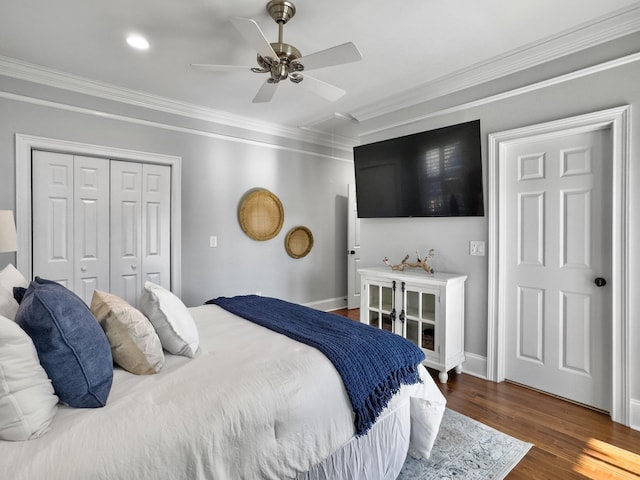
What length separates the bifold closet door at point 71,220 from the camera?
2.86 meters

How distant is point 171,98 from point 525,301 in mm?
3756

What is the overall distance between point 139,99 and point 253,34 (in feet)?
6.83

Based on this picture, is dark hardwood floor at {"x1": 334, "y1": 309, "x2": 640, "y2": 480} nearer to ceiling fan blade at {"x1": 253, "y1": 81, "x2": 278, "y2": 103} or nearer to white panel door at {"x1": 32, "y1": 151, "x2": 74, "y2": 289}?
ceiling fan blade at {"x1": 253, "y1": 81, "x2": 278, "y2": 103}

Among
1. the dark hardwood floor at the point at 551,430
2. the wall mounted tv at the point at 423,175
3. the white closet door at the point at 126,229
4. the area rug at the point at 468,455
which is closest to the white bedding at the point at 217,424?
the area rug at the point at 468,455

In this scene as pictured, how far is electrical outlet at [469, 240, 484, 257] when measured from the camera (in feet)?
9.38

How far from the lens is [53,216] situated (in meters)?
2.92

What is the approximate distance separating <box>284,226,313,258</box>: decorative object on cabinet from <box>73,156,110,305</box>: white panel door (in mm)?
2061

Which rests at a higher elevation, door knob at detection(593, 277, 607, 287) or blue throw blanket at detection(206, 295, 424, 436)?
door knob at detection(593, 277, 607, 287)

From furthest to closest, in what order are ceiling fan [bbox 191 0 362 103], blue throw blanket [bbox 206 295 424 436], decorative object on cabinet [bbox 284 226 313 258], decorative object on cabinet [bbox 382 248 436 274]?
decorative object on cabinet [bbox 284 226 313 258] → decorative object on cabinet [bbox 382 248 436 274] → ceiling fan [bbox 191 0 362 103] → blue throw blanket [bbox 206 295 424 436]

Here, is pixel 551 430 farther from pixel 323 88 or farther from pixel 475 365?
pixel 323 88

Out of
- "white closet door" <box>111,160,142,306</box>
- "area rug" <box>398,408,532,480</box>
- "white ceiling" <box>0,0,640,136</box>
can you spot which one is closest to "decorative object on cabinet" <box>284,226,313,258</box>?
"white closet door" <box>111,160,142,306</box>

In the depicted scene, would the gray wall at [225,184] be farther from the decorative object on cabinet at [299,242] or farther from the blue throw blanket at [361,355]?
the blue throw blanket at [361,355]

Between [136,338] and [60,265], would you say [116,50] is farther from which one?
[136,338]

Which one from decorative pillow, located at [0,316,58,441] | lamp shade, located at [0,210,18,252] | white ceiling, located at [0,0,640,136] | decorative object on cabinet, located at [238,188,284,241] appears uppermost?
white ceiling, located at [0,0,640,136]
